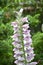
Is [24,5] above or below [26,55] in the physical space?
below

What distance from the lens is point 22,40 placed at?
8.53ft

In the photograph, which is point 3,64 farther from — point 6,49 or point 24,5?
point 24,5

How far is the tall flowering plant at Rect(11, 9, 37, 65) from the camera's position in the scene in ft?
8.36

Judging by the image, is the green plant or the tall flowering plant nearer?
the tall flowering plant

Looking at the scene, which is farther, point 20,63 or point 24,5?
point 24,5

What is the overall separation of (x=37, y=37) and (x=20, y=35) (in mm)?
2030

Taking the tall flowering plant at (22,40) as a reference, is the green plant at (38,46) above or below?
below

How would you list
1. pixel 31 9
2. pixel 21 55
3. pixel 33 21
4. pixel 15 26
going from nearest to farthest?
1. pixel 15 26
2. pixel 21 55
3. pixel 33 21
4. pixel 31 9

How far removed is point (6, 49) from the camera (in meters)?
4.14

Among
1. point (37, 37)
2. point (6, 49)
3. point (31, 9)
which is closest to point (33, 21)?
point (37, 37)

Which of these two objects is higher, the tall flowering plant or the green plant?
the tall flowering plant

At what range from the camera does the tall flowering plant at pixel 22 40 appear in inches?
100

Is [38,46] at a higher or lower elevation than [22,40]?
lower

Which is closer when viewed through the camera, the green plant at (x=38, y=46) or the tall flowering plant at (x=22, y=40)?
the tall flowering plant at (x=22, y=40)
